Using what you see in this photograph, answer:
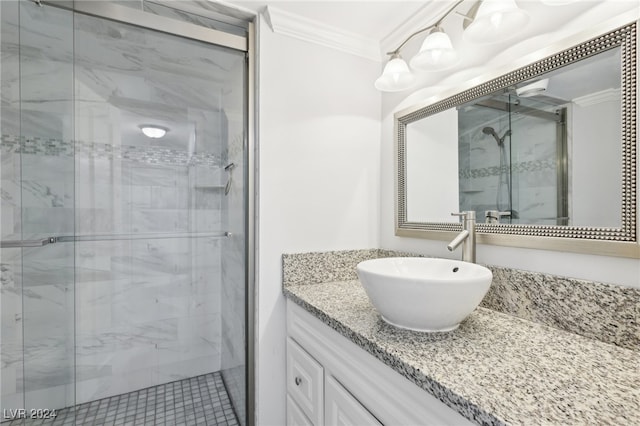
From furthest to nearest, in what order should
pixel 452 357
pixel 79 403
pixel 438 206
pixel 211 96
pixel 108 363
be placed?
pixel 108 363 → pixel 211 96 → pixel 79 403 → pixel 438 206 → pixel 452 357

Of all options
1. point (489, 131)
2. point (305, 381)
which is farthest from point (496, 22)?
point (305, 381)

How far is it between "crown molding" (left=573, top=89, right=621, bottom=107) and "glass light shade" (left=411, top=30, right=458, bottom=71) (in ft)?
1.39

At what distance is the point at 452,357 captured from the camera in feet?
2.27

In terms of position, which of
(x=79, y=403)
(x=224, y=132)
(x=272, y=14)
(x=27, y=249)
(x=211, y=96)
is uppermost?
(x=272, y=14)

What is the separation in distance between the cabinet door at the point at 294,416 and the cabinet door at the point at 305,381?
19mm

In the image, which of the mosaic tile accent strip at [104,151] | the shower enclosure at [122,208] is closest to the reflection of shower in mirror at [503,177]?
the shower enclosure at [122,208]

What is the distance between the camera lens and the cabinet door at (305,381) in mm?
1030

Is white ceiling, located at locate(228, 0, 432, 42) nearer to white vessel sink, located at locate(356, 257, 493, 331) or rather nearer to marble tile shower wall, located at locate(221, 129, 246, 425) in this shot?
marble tile shower wall, located at locate(221, 129, 246, 425)

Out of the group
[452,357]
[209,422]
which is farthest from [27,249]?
[452,357]

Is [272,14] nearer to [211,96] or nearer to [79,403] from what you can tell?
[211,96]

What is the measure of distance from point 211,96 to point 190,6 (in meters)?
0.43

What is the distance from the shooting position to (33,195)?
1.15 m

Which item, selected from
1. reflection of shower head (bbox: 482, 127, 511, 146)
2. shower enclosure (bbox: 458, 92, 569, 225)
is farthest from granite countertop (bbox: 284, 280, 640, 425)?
reflection of shower head (bbox: 482, 127, 511, 146)

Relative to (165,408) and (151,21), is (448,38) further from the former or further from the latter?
(165,408)
